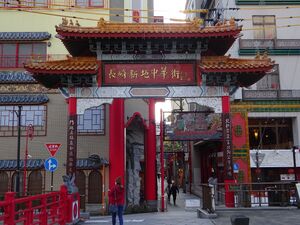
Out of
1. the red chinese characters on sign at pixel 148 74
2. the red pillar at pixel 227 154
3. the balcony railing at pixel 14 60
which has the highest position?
the balcony railing at pixel 14 60

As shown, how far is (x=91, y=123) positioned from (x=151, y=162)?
4680mm

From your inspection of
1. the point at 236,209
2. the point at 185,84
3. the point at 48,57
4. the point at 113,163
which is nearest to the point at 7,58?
the point at 48,57

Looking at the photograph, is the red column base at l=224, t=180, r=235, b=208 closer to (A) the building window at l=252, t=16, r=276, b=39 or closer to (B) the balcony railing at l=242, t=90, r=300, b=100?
(B) the balcony railing at l=242, t=90, r=300, b=100

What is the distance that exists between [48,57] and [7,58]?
10.3 feet

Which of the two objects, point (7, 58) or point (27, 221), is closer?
point (27, 221)

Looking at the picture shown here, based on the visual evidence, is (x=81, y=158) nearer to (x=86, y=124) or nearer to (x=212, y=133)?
(x=86, y=124)

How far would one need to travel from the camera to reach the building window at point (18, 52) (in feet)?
91.5

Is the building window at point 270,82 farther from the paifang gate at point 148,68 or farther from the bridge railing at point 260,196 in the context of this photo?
the bridge railing at point 260,196

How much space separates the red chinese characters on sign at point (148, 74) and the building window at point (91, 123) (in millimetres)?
7875

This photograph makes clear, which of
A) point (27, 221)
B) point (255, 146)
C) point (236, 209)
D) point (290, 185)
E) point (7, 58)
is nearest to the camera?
point (27, 221)

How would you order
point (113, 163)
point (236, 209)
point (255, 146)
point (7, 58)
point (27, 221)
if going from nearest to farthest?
point (27, 221), point (236, 209), point (113, 163), point (7, 58), point (255, 146)

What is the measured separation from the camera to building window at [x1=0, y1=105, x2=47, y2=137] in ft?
88.5

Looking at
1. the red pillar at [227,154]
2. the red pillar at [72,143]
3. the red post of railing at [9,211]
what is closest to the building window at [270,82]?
the red pillar at [227,154]

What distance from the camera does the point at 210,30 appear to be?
19406 millimetres
